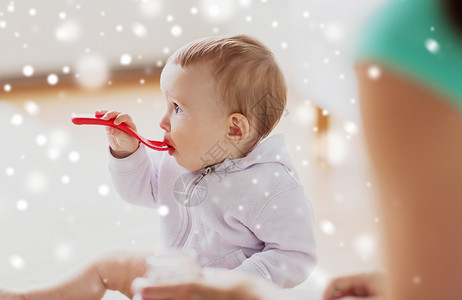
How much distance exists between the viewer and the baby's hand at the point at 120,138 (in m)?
0.76

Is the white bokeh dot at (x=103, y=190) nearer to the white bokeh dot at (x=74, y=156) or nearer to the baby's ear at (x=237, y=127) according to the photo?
the white bokeh dot at (x=74, y=156)

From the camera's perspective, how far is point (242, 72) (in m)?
0.72

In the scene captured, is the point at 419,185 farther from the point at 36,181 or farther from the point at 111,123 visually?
the point at 36,181

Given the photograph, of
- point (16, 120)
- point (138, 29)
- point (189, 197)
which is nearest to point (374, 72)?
point (189, 197)

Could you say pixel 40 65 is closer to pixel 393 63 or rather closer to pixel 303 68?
pixel 303 68

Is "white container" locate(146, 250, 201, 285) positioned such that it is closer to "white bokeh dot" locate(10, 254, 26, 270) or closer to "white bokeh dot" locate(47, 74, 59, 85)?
"white bokeh dot" locate(10, 254, 26, 270)

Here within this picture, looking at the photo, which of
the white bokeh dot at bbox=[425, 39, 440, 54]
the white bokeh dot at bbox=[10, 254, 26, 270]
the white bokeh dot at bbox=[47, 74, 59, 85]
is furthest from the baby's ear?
the white bokeh dot at bbox=[47, 74, 59, 85]

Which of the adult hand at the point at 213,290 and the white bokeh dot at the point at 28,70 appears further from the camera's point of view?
the white bokeh dot at the point at 28,70

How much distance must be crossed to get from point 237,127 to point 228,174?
0.07 metres

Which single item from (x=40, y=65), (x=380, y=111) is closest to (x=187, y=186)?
(x=380, y=111)

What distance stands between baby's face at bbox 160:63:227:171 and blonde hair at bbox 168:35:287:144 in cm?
1

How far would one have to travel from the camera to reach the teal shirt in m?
0.60

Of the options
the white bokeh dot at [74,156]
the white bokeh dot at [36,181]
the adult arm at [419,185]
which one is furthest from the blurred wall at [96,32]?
the adult arm at [419,185]

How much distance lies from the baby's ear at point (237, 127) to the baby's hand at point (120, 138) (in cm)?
14
